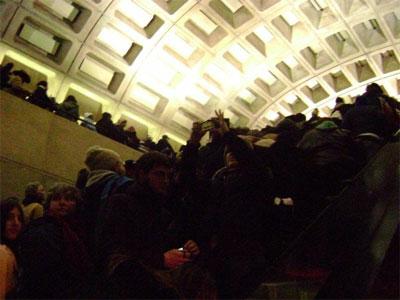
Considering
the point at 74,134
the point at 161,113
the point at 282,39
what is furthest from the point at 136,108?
the point at 74,134

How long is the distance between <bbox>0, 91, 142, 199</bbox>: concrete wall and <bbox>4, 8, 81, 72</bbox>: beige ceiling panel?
5.28 m

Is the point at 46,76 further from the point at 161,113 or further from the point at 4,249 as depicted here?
the point at 4,249

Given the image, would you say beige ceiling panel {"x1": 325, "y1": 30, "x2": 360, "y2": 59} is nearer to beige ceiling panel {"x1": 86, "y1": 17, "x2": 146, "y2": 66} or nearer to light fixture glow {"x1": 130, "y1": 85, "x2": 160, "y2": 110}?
light fixture glow {"x1": 130, "y1": 85, "x2": 160, "y2": 110}

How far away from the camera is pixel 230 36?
14.7 metres

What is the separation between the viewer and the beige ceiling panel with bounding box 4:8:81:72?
37.9ft

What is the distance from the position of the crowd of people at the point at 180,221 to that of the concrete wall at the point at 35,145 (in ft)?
10.9

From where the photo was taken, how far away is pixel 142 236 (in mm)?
2502

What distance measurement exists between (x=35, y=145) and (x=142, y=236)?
17.2 ft

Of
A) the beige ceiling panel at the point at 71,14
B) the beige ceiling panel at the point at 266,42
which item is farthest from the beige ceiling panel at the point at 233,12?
the beige ceiling panel at the point at 71,14

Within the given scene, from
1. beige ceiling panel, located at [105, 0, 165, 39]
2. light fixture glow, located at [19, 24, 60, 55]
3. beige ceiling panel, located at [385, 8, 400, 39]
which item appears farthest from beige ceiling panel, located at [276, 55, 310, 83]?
light fixture glow, located at [19, 24, 60, 55]

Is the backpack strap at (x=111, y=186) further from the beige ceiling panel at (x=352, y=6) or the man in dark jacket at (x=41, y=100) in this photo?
the beige ceiling panel at (x=352, y=6)

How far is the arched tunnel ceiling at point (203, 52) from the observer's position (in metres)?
12.6

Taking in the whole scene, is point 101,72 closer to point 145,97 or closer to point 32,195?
point 145,97

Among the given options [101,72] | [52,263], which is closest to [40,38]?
[101,72]
